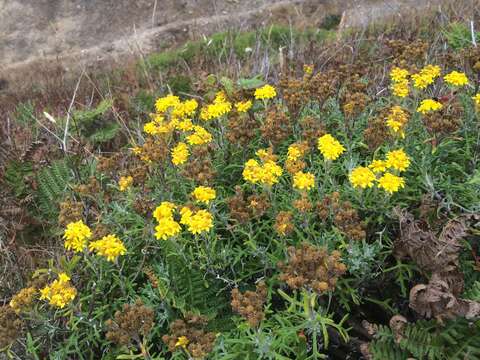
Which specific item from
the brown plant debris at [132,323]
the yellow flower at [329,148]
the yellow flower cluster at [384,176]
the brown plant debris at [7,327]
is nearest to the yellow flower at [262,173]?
the yellow flower at [329,148]

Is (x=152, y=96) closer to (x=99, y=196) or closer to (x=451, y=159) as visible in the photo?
(x=99, y=196)

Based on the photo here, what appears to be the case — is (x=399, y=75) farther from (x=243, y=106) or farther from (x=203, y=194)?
(x=203, y=194)

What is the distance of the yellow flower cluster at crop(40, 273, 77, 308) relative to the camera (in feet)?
6.86

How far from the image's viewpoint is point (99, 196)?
2.68 meters

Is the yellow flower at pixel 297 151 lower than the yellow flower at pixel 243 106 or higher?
lower

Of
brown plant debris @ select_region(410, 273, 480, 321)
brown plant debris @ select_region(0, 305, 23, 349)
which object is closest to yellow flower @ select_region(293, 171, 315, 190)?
brown plant debris @ select_region(410, 273, 480, 321)

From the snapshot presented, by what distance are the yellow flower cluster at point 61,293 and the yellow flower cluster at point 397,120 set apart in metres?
1.57

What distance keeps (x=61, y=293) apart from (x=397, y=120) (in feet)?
5.48

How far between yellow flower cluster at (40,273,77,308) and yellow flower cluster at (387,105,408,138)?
1.57m

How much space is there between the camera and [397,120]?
2.43 metres

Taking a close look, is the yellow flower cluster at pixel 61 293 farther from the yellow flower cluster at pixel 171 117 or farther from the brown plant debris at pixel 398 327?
the brown plant debris at pixel 398 327

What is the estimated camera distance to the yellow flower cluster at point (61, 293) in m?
2.09

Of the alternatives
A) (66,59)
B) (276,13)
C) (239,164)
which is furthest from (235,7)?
(239,164)

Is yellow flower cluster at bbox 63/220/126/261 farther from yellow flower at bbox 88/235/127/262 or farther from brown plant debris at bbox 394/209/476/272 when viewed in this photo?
brown plant debris at bbox 394/209/476/272
